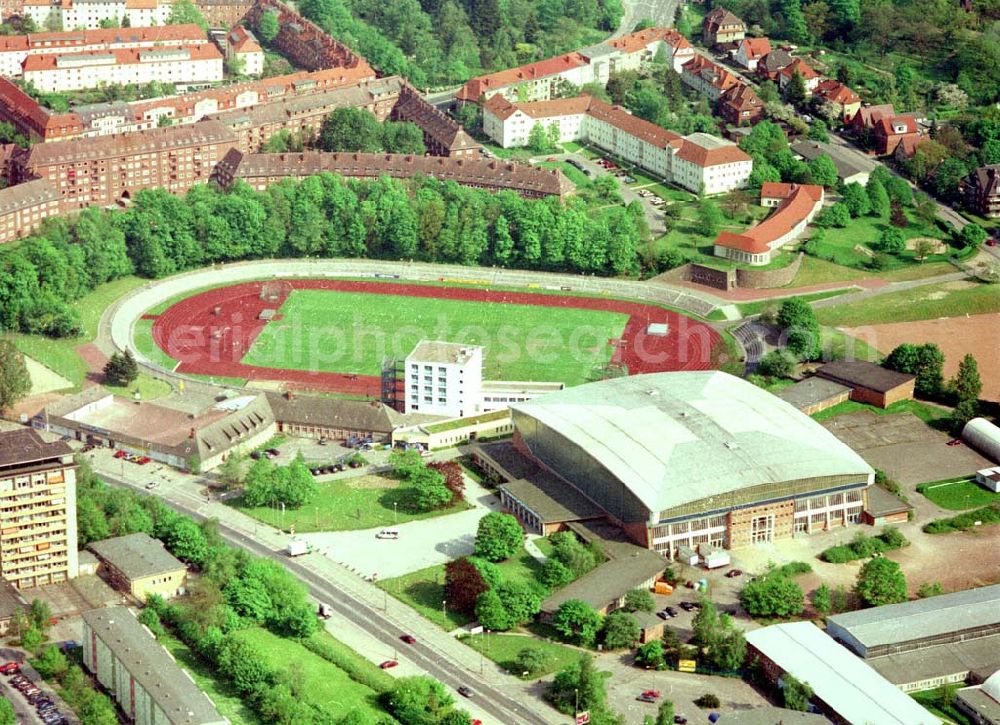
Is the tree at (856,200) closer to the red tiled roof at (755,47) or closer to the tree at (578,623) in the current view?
the red tiled roof at (755,47)

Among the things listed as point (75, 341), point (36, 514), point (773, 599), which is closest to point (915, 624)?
point (773, 599)

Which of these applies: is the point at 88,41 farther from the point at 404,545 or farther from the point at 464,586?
the point at 464,586

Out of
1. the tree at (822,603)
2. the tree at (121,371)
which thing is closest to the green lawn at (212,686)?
the tree at (822,603)

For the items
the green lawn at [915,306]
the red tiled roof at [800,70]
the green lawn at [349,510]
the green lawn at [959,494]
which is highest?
the red tiled roof at [800,70]

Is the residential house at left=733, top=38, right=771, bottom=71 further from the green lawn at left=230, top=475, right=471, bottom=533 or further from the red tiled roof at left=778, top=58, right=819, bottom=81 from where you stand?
the green lawn at left=230, top=475, right=471, bottom=533

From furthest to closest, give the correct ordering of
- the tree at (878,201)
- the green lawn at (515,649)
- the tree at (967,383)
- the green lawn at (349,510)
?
the tree at (878,201) → the tree at (967,383) → the green lawn at (349,510) → the green lawn at (515,649)

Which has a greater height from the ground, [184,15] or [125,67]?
[184,15]
